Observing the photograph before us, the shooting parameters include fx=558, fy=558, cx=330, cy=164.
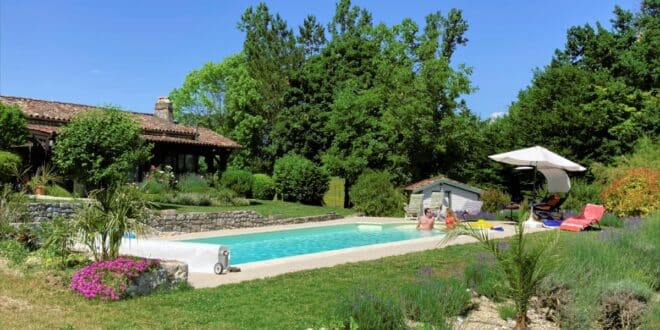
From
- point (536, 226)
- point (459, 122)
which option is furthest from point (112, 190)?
point (459, 122)

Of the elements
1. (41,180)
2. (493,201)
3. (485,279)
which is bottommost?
(485,279)

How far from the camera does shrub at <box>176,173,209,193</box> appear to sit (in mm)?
22719

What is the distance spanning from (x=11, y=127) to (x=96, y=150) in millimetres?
2942

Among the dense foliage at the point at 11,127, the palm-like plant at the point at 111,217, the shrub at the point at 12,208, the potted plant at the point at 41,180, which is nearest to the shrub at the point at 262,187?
the potted plant at the point at 41,180

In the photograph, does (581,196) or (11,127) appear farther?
(581,196)

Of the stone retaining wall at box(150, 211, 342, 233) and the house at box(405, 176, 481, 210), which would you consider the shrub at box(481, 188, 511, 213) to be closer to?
the house at box(405, 176, 481, 210)

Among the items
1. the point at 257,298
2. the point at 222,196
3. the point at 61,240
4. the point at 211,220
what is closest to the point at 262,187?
the point at 222,196

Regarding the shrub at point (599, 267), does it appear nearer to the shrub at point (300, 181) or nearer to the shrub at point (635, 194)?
the shrub at point (635, 194)

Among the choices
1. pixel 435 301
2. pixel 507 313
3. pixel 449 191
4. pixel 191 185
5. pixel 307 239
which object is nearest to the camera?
pixel 435 301

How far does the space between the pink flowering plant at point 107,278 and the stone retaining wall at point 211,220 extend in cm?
746

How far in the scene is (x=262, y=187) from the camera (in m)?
27.8

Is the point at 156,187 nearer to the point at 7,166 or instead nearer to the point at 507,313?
the point at 7,166

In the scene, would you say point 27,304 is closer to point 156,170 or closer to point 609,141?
point 156,170

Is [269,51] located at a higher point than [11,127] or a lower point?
higher
